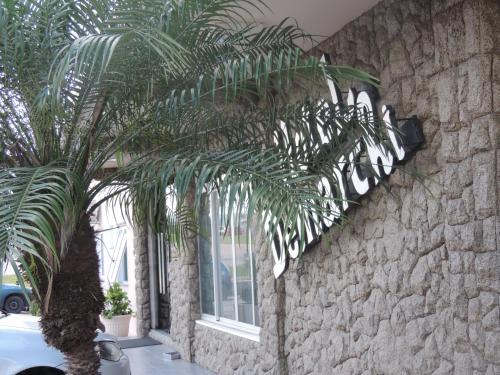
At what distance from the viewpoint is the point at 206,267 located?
9.45m

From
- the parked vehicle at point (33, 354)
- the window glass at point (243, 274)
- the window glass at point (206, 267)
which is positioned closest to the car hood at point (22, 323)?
the parked vehicle at point (33, 354)

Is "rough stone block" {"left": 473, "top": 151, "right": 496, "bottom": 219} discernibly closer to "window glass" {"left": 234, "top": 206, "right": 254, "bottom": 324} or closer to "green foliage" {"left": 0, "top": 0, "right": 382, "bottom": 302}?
"green foliage" {"left": 0, "top": 0, "right": 382, "bottom": 302}

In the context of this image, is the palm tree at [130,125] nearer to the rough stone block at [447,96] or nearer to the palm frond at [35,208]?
the palm frond at [35,208]

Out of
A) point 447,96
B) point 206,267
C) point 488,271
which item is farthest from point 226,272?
Answer: point 488,271

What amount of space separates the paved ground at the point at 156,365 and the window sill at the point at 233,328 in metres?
0.64

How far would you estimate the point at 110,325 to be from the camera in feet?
40.4

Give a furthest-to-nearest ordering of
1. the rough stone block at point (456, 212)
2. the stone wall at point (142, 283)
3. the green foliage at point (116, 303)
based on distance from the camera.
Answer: the green foliage at point (116, 303) → the stone wall at point (142, 283) → the rough stone block at point (456, 212)

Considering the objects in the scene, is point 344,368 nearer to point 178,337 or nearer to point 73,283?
point 73,283

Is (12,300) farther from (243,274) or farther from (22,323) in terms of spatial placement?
(22,323)

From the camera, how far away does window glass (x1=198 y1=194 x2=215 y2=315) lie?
924 centimetres

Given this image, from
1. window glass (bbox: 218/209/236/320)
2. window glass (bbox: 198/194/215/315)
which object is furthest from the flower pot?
window glass (bbox: 218/209/236/320)

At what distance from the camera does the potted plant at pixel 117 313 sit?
12.3m

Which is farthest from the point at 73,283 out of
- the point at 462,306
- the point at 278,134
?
the point at 462,306

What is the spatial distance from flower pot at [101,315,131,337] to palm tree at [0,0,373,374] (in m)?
8.05
